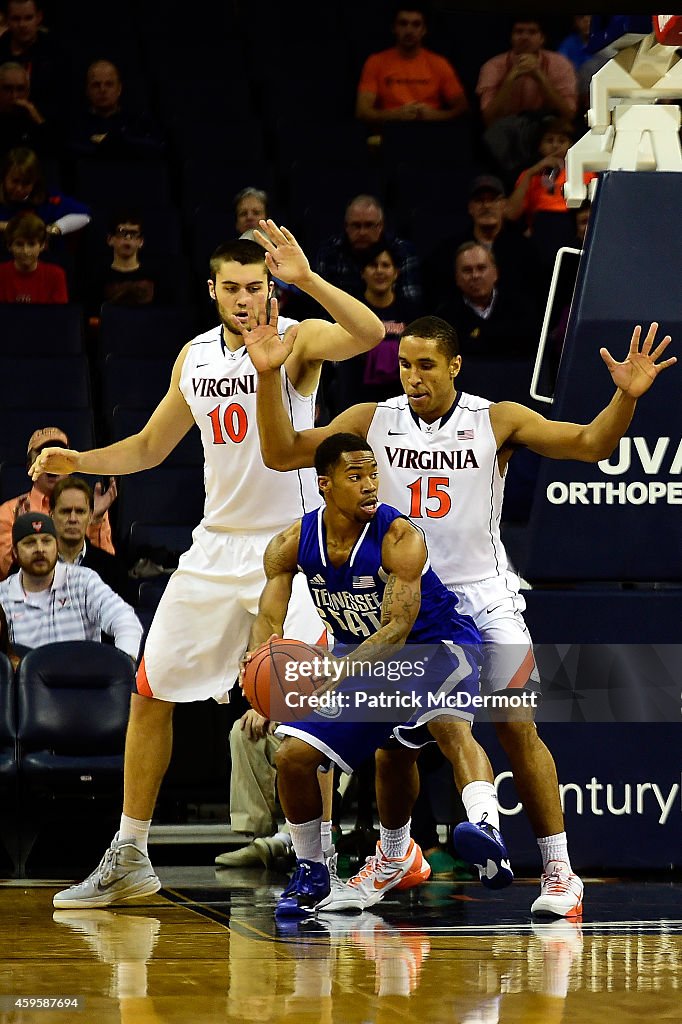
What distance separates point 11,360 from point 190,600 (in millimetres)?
4249

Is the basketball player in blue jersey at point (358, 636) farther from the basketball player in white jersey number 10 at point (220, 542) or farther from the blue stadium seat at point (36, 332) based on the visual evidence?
the blue stadium seat at point (36, 332)

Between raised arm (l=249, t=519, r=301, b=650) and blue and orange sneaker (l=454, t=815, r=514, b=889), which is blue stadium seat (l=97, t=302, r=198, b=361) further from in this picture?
blue and orange sneaker (l=454, t=815, r=514, b=889)

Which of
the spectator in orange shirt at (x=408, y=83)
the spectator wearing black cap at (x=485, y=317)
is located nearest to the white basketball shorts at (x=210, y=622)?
the spectator wearing black cap at (x=485, y=317)

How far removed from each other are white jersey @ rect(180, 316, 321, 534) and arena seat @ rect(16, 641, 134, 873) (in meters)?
1.56

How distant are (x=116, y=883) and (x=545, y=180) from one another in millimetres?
6883

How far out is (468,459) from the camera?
620cm

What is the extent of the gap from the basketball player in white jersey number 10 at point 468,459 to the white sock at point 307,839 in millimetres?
443

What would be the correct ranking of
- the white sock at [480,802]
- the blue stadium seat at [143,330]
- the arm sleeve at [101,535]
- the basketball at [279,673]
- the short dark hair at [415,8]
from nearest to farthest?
1. the white sock at [480,802]
2. the basketball at [279,673]
3. the arm sleeve at [101,535]
4. the blue stadium seat at [143,330]
5. the short dark hair at [415,8]

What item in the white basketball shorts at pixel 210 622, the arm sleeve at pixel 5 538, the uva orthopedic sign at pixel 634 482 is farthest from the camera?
the arm sleeve at pixel 5 538

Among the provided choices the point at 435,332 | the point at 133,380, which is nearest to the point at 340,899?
the point at 435,332

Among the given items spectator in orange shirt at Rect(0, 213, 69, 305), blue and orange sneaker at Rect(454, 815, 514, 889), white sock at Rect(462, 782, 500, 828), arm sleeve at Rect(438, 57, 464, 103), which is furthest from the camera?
arm sleeve at Rect(438, 57, 464, 103)

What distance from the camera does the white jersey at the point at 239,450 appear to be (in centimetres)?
626

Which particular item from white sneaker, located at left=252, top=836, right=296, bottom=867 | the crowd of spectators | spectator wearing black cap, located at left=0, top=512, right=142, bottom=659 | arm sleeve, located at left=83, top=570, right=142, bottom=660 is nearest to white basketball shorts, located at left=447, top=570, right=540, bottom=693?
white sneaker, located at left=252, top=836, right=296, bottom=867

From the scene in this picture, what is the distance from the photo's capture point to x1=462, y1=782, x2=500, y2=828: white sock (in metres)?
5.48
